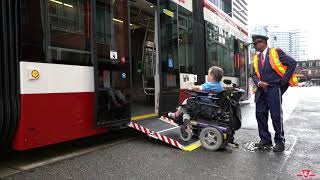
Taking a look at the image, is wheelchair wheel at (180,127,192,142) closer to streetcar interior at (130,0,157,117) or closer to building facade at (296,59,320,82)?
streetcar interior at (130,0,157,117)

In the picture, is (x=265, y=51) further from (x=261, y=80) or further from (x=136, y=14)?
(x=136, y=14)

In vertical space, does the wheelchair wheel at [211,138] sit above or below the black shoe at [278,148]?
above

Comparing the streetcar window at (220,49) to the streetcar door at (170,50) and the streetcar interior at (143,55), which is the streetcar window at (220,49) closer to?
the streetcar interior at (143,55)

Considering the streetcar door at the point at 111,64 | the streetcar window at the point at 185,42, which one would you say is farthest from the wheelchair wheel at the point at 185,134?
the streetcar window at the point at 185,42

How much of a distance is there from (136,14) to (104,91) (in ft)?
13.6

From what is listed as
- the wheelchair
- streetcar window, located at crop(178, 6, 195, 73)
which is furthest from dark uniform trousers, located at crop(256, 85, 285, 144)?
streetcar window, located at crop(178, 6, 195, 73)

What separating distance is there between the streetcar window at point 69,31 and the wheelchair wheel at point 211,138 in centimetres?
215

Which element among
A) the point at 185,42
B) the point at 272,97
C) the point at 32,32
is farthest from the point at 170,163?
the point at 185,42

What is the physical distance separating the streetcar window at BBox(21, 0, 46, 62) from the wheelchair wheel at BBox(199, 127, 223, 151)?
2745mm

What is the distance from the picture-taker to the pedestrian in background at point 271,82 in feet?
18.6

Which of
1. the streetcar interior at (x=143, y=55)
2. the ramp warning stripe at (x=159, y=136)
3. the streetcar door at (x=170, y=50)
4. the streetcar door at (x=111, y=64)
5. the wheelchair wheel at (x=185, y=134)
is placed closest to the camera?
the streetcar door at (x=111, y=64)

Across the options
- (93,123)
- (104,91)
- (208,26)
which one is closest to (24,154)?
(93,123)

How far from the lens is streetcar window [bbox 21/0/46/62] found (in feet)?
14.3

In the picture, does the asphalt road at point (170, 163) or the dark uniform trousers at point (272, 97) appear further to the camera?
the dark uniform trousers at point (272, 97)
